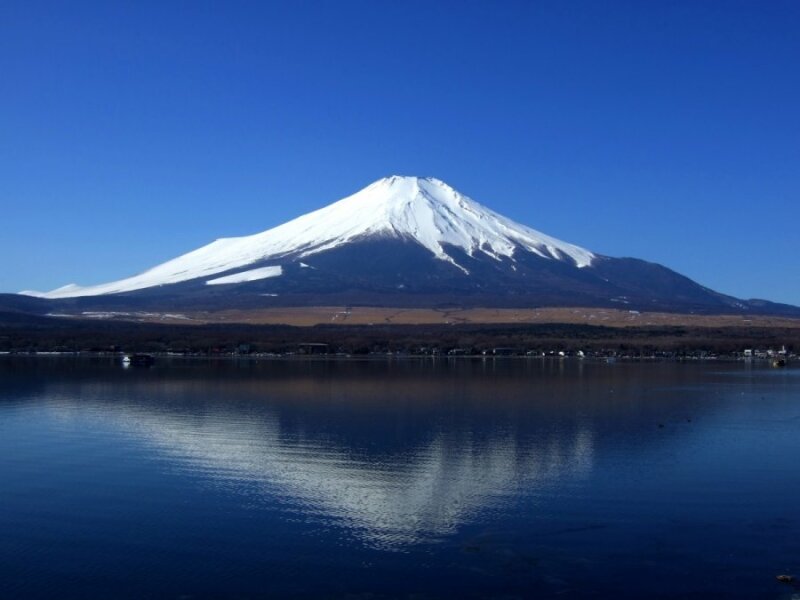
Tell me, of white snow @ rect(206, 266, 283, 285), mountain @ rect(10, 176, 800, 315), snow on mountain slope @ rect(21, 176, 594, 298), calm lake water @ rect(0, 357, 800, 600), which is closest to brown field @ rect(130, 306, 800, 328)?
mountain @ rect(10, 176, 800, 315)

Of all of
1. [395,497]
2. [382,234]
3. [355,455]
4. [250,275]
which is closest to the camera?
[395,497]

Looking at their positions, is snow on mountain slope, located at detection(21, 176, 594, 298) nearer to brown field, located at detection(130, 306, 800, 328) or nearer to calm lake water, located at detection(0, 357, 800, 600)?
brown field, located at detection(130, 306, 800, 328)

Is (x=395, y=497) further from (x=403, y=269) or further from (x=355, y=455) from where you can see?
(x=403, y=269)

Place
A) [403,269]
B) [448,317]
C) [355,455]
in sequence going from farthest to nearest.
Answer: [403,269] → [448,317] → [355,455]

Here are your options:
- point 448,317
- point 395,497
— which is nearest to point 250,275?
point 448,317

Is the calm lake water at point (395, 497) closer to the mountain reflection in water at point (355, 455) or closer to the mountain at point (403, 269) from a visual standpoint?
the mountain reflection in water at point (355, 455)

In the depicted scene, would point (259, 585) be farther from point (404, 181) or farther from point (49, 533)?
point (404, 181)

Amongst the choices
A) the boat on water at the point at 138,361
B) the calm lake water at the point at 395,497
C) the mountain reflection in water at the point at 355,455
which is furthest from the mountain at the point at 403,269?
the calm lake water at the point at 395,497
